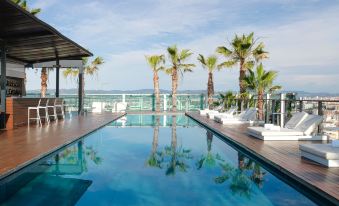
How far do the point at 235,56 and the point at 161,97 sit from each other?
19.7 feet

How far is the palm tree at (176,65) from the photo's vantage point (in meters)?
21.7

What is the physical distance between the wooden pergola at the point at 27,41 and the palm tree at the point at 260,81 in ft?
19.7

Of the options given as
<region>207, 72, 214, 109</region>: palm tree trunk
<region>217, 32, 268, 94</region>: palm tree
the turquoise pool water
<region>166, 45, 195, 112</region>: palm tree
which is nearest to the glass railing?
<region>166, 45, 195, 112</region>: palm tree

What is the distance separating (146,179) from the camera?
19.1ft

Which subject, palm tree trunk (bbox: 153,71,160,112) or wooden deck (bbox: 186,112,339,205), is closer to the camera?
wooden deck (bbox: 186,112,339,205)

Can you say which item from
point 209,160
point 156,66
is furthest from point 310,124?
point 156,66

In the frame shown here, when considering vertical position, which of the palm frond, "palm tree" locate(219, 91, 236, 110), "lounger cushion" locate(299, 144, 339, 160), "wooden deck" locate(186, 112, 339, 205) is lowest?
"wooden deck" locate(186, 112, 339, 205)

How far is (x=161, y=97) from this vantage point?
22797mm

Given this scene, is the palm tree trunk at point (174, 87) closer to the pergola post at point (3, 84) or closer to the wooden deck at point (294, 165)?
the pergola post at point (3, 84)

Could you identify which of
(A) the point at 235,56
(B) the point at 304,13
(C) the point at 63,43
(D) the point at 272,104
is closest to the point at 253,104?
(D) the point at 272,104

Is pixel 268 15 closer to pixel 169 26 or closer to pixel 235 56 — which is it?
pixel 235 56

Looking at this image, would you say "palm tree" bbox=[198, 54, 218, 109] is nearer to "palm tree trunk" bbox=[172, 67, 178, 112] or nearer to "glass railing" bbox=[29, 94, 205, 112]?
"glass railing" bbox=[29, 94, 205, 112]

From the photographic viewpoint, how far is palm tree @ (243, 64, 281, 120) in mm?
12922

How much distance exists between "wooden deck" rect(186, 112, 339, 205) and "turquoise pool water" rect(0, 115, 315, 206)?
0.19m
